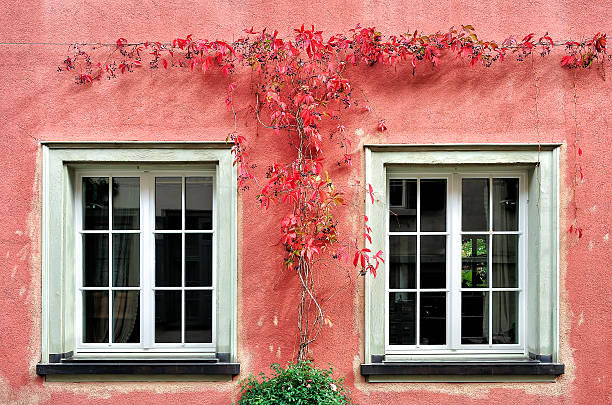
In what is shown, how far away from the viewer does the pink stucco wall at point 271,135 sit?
4020mm

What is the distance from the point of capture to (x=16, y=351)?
13.2ft

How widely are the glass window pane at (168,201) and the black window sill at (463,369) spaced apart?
1.93 m

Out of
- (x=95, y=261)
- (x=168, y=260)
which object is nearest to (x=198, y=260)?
(x=168, y=260)

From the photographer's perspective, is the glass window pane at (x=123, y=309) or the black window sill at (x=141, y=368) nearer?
the black window sill at (x=141, y=368)

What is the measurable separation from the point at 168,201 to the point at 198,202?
248 millimetres

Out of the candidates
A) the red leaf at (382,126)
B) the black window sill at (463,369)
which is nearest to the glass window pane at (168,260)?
the black window sill at (463,369)

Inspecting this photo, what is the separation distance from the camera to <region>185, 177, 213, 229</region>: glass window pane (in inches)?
165

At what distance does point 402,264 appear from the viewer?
4.20 m

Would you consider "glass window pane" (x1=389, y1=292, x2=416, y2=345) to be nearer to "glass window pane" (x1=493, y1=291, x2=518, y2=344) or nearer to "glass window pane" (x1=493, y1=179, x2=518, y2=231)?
"glass window pane" (x1=493, y1=291, x2=518, y2=344)

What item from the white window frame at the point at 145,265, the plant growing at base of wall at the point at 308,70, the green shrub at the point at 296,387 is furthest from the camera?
the white window frame at the point at 145,265

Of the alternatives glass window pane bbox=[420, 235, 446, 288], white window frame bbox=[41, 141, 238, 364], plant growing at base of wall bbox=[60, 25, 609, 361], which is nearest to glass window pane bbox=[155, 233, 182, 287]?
white window frame bbox=[41, 141, 238, 364]

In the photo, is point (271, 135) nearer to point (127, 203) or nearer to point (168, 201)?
point (168, 201)

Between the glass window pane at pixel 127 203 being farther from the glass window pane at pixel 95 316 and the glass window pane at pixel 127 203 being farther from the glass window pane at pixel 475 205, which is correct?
the glass window pane at pixel 475 205

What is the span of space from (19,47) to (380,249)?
331cm
